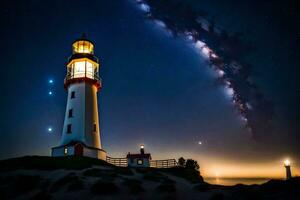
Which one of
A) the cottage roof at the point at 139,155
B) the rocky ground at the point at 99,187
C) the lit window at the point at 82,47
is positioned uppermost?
the lit window at the point at 82,47

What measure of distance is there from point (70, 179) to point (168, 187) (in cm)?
803

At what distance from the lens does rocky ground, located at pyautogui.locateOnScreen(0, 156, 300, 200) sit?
19.2 metres

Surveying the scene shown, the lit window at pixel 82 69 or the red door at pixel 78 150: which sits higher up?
the lit window at pixel 82 69

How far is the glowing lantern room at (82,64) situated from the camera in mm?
37781

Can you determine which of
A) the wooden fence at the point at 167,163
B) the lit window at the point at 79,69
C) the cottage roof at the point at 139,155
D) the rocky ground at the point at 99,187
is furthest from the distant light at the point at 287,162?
the lit window at the point at 79,69

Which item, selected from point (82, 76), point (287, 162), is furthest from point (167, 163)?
point (287, 162)

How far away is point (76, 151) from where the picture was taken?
33156 mm

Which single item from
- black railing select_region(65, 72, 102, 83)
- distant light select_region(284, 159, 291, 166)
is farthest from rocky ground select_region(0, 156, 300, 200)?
black railing select_region(65, 72, 102, 83)

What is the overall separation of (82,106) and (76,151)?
20.4ft

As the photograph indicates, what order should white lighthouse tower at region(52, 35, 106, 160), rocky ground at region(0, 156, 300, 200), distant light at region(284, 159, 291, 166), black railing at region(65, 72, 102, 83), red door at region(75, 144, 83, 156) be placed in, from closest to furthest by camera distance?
rocky ground at region(0, 156, 300, 200) < distant light at region(284, 159, 291, 166) < red door at region(75, 144, 83, 156) < white lighthouse tower at region(52, 35, 106, 160) < black railing at region(65, 72, 102, 83)

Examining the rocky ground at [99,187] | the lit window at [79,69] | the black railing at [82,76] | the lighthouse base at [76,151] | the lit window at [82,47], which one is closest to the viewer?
the rocky ground at [99,187]

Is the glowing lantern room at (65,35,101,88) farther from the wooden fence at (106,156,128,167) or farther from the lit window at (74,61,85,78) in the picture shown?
the wooden fence at (106,156,128,167)

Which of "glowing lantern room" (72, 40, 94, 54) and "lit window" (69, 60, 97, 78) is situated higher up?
"glowing lantern room" (72, 40, 94, 54)

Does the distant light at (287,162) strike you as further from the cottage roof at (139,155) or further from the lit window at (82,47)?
the lit window at (82,47)
